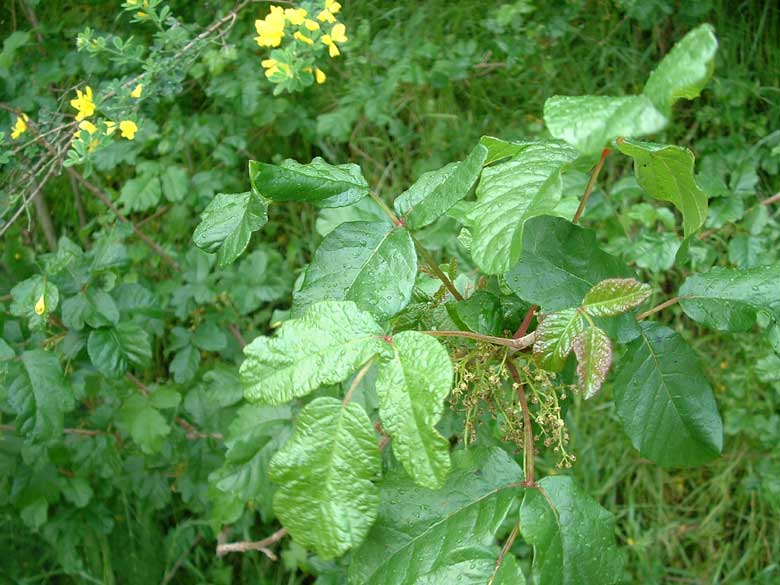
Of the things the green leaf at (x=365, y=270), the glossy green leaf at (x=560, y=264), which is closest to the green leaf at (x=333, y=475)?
the green leaf at (x=365, y=270)

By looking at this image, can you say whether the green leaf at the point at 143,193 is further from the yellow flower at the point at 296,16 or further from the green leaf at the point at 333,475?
the green leaf at the point at 333,475

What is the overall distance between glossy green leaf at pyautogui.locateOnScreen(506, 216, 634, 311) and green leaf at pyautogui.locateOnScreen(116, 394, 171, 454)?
106 centimetres

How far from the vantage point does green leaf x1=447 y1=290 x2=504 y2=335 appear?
795 mm

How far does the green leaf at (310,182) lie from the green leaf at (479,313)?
169mm

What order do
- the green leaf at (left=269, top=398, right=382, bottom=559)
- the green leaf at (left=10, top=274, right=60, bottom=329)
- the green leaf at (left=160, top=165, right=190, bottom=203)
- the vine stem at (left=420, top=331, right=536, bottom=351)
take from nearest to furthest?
the green leaf at (left=269, top=398, right=382, bottom=559) → the vine stem at (left=420, top=331, right=536, bottom=351) → the green leaf at (left=10, top=274, right=60, bottom=329) → the green leaf at (left=160, top=165, right=190, bottom=203)

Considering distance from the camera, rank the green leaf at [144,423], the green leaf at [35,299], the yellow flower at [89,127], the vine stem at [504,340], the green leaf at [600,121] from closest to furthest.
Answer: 1. the green leaf at [600,121]
2. the vine stem at [504,340]
3. the green leaf at [35,299]
4. the yellow flower at [89,127]
5. the green leaf at [144,423]

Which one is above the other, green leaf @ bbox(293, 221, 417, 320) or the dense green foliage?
green leaf @ bbox(293, 221, 417, 320)

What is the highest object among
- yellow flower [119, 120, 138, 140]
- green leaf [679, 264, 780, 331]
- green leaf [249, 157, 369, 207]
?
green leaf [249, 157, 369, 207]

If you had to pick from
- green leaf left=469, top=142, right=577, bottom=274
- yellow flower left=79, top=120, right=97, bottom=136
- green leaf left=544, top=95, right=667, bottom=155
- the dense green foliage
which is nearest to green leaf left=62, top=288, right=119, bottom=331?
the dense green foliage

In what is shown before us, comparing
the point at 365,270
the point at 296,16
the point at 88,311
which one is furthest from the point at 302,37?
the point at 365,270

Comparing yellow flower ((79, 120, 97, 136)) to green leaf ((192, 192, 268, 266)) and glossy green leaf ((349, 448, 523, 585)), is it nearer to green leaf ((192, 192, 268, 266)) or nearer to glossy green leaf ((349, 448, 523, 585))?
green leaf ((192, 192, 268, 266))

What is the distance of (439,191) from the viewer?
2.37 feet

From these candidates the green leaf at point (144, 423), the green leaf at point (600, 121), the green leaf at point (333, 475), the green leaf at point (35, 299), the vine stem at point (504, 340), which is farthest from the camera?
the green leaf at point (144, 423)

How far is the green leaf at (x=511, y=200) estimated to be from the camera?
0.61 m
